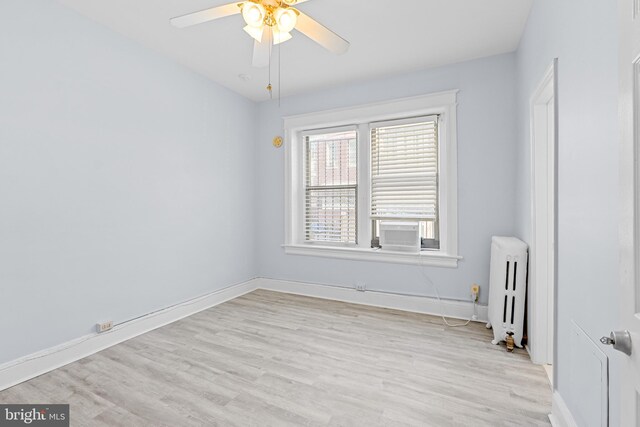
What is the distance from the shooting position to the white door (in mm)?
727

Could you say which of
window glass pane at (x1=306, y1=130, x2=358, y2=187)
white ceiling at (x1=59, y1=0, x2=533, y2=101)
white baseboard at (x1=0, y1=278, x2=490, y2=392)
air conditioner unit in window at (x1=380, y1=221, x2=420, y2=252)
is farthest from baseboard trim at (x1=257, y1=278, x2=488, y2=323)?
white ceiling at (x1=59, y1=0, x2=533, y2=101)

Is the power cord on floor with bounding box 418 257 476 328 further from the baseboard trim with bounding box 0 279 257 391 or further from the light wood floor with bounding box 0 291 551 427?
the baseboard trim with bounding box 0 279 257 391

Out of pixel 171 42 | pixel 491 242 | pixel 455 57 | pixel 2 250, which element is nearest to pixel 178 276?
pixel 2 250

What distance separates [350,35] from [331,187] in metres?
1.89

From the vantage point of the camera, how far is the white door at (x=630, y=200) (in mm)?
727

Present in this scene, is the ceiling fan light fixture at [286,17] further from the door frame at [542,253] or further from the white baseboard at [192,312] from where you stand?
the white baseboard at [192,312]

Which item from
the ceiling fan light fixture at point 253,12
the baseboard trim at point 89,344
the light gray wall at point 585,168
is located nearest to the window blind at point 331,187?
the baseboard trim at point 89,344

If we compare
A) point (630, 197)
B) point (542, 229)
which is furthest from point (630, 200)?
point (542, 229)

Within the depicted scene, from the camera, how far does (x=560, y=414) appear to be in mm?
1585

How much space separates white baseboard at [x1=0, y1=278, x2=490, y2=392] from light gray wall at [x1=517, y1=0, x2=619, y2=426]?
1.71 metres

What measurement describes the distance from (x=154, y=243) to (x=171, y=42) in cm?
199

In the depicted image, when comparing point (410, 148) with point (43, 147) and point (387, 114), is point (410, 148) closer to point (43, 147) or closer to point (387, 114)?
point (387, 114)

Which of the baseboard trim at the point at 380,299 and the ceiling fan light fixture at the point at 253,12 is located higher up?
the ceiling fan light fixture at the point at 253,12

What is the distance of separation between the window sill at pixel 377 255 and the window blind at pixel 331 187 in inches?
8.2
